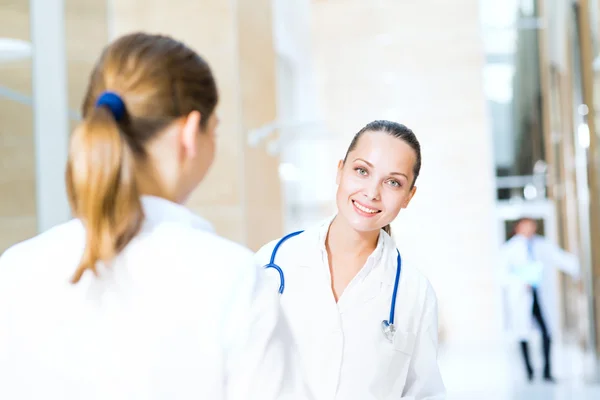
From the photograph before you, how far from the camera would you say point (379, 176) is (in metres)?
1.28

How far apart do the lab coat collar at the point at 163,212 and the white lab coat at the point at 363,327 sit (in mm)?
536

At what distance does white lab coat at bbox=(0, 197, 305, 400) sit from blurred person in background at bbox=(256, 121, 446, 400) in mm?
477

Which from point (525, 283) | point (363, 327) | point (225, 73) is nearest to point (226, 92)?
point (225, 73)

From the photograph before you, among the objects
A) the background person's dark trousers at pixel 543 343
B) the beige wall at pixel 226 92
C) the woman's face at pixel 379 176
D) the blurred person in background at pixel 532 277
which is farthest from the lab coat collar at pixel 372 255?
the background person's dark trousers at pixel 543 343

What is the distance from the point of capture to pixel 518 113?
12.3 meters

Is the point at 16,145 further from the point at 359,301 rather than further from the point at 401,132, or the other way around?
the point at 401,132

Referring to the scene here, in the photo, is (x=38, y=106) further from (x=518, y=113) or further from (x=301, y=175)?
(x=518, y=113)

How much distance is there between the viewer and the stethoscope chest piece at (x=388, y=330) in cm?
138

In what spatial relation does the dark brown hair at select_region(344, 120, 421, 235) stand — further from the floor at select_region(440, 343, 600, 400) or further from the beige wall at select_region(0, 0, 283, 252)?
the floor at select_region(440, 343, 600, 400)

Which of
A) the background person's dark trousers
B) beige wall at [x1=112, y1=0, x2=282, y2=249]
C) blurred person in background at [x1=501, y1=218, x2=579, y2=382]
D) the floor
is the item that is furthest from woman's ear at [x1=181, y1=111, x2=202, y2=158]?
the background person's dark trousers

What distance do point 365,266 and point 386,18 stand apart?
10.9 m

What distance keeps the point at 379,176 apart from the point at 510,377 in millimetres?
6764

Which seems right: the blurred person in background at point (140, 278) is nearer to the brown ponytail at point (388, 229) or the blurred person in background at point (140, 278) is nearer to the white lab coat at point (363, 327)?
the white lab coat at point (363, 327)

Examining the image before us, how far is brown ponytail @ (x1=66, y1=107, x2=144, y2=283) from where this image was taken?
80 cm
